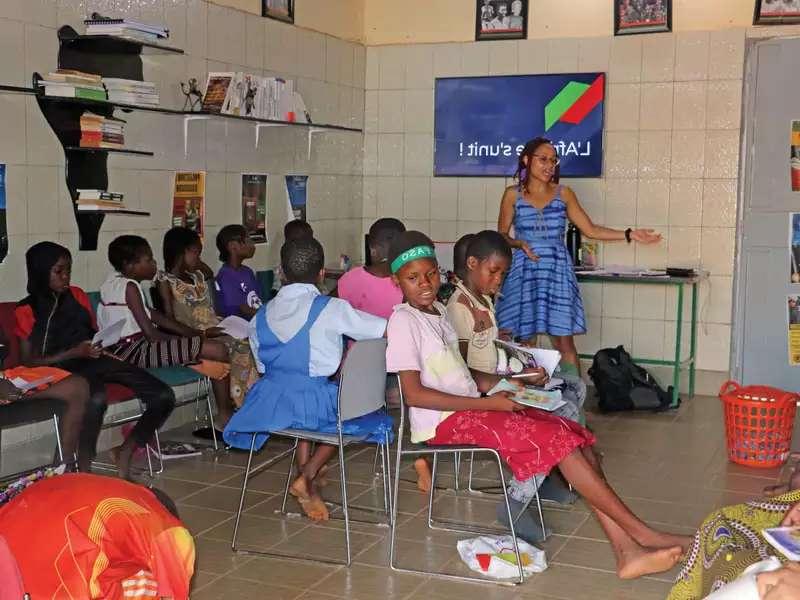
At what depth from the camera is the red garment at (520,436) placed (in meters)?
3.41

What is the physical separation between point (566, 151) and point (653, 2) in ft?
3.45

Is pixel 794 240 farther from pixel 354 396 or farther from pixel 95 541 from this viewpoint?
pixel 95 541

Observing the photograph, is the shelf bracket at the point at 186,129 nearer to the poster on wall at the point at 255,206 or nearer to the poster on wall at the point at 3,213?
the poster on wall at the point at 255,206

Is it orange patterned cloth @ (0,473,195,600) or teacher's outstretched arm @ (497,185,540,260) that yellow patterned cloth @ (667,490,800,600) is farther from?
teacher's outstretched arm @ (497,185,540,260)

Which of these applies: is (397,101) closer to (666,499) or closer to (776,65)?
(776,65)

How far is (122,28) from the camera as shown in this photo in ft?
15.4

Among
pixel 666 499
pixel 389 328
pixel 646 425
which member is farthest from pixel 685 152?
pixel 389 328

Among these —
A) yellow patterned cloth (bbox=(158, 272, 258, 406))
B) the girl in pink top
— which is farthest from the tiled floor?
the girl in pink top

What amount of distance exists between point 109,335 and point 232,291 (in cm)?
118

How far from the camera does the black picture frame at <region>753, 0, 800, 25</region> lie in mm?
6223

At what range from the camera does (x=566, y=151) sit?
676 cm

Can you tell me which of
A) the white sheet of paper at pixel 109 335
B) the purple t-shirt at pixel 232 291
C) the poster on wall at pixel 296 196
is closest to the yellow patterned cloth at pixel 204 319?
the purple t-shirt at pixel 232 291

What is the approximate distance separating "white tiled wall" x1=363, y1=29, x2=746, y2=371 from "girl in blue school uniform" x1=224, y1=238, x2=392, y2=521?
3286mm

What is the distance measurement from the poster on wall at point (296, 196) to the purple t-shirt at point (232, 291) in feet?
3.06
